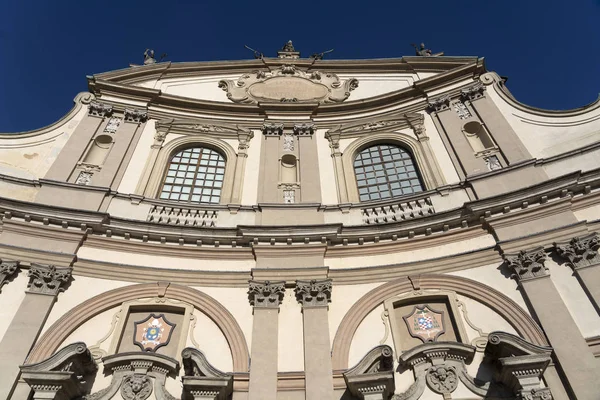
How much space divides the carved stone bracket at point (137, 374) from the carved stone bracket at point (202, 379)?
1.68ft

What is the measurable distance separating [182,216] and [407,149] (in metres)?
7.80

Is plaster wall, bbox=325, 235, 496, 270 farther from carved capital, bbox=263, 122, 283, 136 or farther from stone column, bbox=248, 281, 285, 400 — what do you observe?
carved capital, bbox=263, 122, 283, 136

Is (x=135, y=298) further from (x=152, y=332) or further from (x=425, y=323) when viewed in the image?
(x=425, y=323)

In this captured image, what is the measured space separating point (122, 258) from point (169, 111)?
24.8 feet

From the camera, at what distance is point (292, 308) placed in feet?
37.3

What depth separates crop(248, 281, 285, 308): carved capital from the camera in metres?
11.3

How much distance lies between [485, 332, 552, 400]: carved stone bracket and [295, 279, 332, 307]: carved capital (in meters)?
3.70

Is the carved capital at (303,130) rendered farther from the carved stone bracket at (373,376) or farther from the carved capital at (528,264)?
the carved stone bracket at (373,376)

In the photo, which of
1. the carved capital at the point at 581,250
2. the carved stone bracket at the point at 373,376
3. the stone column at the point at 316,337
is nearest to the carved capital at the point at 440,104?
the carved capital at the point at 581,250

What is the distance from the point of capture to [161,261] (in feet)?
40.7

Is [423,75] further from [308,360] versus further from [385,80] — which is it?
[308,360]

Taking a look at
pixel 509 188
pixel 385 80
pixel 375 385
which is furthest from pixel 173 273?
pixel 385 80

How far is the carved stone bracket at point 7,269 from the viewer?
11.0 meters

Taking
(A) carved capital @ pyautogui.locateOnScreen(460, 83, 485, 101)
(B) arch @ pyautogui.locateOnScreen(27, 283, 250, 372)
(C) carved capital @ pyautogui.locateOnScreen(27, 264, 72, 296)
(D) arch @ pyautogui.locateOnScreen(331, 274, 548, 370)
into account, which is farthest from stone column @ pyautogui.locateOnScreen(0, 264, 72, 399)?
(A) carved capital @ pyautogui.locateOnScreen(460, 83, 485, 101)
